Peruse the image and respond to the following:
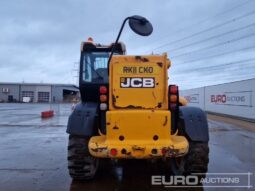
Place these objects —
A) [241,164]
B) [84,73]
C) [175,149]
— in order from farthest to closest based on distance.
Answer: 1. [241,164]
2. [84,73]
3. [175,149]

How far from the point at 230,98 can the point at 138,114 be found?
65.2 feet

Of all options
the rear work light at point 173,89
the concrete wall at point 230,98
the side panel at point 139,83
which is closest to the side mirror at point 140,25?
the side panel at point 139,83

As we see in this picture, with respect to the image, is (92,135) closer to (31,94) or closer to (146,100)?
(146,100)

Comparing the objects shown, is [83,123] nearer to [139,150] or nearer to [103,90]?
[103,90]

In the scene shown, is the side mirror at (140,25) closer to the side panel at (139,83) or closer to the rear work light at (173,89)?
the side panel at (139,83)

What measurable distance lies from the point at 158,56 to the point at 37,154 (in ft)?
16.8

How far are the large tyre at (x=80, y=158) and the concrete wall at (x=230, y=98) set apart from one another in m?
16.0

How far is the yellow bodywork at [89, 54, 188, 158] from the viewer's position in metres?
5.73

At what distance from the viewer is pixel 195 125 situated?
21.1 feet

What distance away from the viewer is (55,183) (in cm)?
650

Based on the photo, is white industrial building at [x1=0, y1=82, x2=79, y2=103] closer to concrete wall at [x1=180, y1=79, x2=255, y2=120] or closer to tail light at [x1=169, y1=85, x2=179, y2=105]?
concrete wall at [x1=180, y1=79, x2=255, y2=120]

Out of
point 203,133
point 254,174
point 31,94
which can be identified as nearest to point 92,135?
point 203,133

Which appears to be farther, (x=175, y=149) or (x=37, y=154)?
(x=37, y=154)

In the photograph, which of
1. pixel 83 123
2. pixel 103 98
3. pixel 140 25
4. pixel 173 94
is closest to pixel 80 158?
pixel 83 123
